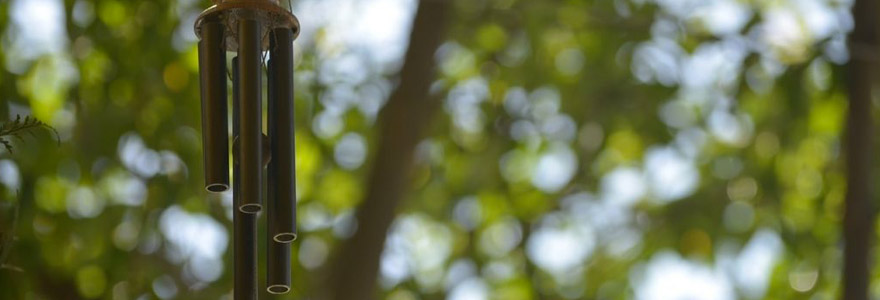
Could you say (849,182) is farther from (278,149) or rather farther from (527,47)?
(278,149)

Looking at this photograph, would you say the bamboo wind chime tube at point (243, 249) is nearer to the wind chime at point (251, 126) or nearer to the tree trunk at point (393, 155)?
the wind chime at point (251, 126)

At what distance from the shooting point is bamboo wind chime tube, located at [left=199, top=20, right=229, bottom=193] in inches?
77.1

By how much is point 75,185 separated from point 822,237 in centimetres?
297

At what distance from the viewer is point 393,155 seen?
4473mm

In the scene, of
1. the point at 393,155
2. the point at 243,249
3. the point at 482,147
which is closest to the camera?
the point at 243,249

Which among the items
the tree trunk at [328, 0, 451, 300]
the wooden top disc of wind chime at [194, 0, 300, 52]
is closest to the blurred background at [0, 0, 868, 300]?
the tree trunk at [328, 0, 451, 300]

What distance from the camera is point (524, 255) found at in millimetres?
5949

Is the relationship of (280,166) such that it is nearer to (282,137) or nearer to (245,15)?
(282,137)

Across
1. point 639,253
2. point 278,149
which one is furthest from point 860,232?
point 278,149

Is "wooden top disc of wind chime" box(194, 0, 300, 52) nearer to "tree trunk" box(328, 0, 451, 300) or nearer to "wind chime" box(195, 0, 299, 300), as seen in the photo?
"wind chime" box(195, 0, 299, 300)

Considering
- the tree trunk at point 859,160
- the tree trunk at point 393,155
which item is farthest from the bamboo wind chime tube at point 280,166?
the tree trunk at point 859,160

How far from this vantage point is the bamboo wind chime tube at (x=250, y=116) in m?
1.89

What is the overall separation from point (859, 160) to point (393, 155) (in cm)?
155

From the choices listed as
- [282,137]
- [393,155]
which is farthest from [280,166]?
[393,155]
